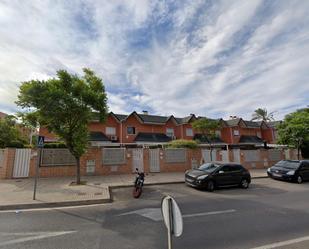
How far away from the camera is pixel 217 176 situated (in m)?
11.2

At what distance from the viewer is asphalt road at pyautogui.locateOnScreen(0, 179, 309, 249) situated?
14.7ft

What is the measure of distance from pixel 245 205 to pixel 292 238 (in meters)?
3.07

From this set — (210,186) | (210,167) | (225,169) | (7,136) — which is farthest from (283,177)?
(7,136)

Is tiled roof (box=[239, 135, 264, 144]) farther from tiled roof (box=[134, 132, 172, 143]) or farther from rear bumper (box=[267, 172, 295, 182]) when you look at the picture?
rear bumper (box=[267, 172, 295, 182])

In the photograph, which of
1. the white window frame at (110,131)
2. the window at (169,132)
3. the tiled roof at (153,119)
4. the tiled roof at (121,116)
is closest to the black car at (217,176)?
the white window frame at (110,131)

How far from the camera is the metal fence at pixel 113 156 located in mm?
15367

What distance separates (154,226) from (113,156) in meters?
10.6

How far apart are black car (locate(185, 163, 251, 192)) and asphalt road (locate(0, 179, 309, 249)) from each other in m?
2.42

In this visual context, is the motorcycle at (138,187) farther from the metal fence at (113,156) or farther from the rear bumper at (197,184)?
the metal fence at (113,156)

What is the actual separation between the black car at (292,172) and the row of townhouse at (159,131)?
1562cm

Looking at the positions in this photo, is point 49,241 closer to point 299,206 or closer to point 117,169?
point 299,206

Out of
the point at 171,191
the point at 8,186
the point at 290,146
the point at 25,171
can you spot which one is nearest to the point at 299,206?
the point at 171,191

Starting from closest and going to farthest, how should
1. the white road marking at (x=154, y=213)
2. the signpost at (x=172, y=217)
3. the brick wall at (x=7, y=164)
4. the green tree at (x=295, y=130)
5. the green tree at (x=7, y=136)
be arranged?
the signpost at (x=172, y=217) → the white road marking at (x=154, y=213) → the brick wall at (x=7, y=164) → the green tree at (x=7, y=136) → the green tree at (x=295, y=130)

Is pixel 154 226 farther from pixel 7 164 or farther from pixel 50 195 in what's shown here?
pixel 7 164
